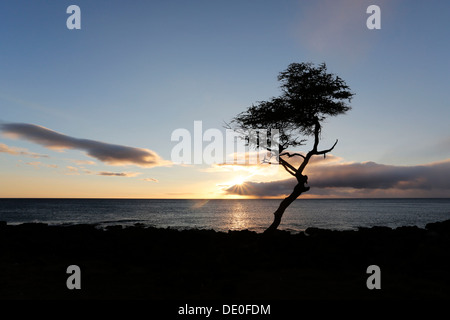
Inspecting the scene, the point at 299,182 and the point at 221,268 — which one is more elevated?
the point at 299,182

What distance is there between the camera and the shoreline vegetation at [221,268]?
9.95m

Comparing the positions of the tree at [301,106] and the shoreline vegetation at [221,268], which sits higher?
the tree at [301,106]

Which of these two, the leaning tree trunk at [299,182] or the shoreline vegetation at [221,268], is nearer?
the shoreline vegetation at [221,268]

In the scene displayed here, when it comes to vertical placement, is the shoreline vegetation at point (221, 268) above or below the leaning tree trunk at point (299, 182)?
below

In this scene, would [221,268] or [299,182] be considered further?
[299,182]

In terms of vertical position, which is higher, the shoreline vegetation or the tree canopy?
the tree canopy

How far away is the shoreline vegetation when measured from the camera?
32.7ft

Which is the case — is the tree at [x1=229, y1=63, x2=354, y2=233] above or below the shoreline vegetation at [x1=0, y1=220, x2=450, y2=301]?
above

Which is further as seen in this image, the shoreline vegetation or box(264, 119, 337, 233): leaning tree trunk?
box(264, 119, 337, 233): leaning tree trunk

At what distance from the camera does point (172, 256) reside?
589 inches

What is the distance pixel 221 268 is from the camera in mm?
12742

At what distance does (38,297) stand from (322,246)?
1397 centimetres
